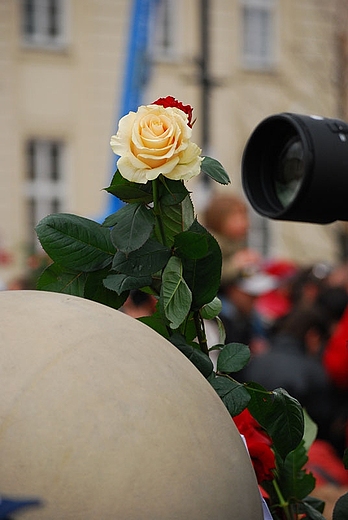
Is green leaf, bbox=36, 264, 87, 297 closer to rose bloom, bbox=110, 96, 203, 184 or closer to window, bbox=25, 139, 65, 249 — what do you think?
rose bloom, bbox=110, 96, 203, 184

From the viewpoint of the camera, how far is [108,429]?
3.17 ft

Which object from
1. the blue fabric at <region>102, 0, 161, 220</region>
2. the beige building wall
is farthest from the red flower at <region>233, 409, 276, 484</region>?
the beige building wall

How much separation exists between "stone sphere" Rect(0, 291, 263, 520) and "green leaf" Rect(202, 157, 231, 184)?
270mm

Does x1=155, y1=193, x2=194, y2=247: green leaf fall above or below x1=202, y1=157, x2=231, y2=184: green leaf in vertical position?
below

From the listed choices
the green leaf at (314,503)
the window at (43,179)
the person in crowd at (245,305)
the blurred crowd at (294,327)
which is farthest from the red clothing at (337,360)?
the window at (43,179)

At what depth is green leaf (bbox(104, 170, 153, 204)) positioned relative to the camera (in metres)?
1.23

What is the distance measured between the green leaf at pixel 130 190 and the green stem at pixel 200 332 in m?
0.17

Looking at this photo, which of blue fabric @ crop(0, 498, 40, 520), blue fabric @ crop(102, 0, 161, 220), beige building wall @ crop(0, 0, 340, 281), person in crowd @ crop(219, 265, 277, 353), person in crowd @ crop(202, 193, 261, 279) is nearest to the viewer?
blue fabric @ crop(0, 498, 40, 520)

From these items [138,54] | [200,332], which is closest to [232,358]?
[200,332]

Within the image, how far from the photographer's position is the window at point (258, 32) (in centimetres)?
1809

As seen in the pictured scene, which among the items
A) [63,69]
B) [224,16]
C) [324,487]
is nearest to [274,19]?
[224,16]

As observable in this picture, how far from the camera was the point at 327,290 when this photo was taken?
16.0 feet

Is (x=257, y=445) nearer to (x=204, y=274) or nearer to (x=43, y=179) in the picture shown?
(x=204, y=274)

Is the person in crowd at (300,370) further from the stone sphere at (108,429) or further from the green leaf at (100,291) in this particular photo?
the stone sphere at (108,429)
